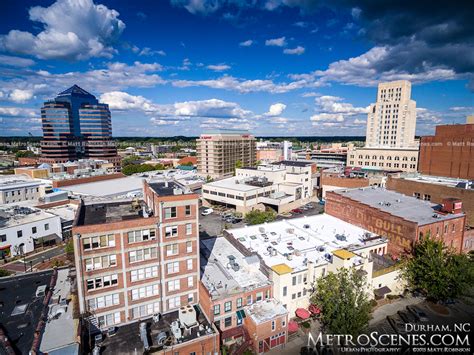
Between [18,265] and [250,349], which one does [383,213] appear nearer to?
[250,349]

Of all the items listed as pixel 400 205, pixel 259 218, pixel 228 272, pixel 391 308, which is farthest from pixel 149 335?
pixel 400 205

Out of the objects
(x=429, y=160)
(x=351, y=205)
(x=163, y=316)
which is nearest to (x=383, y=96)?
(x=429, y=160)

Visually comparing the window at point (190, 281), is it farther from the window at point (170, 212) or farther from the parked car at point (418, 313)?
the parked car at point (418, 313)

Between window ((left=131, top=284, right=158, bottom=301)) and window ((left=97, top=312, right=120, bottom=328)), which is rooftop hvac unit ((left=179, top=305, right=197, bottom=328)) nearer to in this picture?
window ((left=131, top=284, right=158, bottom=301))

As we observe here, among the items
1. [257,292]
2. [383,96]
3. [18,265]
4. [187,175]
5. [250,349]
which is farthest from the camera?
[383,96]

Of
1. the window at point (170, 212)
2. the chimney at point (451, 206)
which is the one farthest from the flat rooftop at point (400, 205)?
the window at point (170, 212)

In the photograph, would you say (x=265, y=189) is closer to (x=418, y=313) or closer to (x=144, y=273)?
(x=418, y=313)
